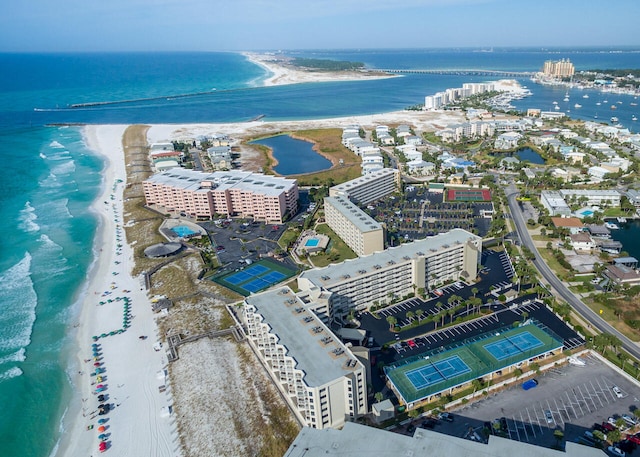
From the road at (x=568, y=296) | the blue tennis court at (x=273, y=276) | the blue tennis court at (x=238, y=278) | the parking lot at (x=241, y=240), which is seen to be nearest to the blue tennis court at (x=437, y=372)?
the road at (x=568, y=296)

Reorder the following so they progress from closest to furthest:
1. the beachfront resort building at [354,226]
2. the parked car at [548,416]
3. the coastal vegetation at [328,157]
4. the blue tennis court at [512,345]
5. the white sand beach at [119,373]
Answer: the parked car at [548,416] → the white sand beach at [119,373] → the blue tennis court at [512,345] → the beachfront resort building at [354,226] → the coastal vegetation at [328,157]

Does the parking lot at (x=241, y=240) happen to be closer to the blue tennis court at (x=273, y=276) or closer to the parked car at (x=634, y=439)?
the blue tennis court at (x=273, y=276)

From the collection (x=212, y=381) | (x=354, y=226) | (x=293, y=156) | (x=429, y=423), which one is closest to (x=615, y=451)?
(x=429, y=423)

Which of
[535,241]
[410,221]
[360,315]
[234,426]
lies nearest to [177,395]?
[234,426]

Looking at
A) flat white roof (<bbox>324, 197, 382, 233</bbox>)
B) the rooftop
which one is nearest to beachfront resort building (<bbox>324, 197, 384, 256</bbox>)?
flat white roof (<bbox>324, 197, 382, 233</bbox>)

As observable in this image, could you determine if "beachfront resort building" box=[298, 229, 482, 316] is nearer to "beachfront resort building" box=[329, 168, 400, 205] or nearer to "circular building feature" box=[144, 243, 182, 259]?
"beachfront resort building" box=[329, 168, 400, 205]
